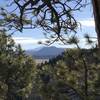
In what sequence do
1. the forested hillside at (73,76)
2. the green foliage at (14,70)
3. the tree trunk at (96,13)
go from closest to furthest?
the tree trunk at (96,13)
the forested hillside at (73,76)
the green foliage at (14,70)

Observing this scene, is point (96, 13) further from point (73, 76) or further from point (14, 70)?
point (14, 70)

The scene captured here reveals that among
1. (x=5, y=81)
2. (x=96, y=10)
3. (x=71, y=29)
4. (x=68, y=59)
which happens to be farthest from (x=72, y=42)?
(x=5, y=81)

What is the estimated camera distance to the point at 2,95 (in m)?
34.5

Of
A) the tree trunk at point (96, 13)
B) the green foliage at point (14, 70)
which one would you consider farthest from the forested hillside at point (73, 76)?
the green foliage at point (14, 70)

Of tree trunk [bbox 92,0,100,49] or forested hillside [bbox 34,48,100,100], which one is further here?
forested hillside [bbox 34,48,100,100]

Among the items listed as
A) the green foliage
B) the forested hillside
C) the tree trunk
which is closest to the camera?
the tree trunk

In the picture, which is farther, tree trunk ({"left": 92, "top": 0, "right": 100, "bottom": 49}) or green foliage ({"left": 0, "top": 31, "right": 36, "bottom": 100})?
green foliage ({"left": 0, "top": 31, "right": 36, "bottom": 100})

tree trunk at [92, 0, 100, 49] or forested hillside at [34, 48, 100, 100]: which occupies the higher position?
tree trunk at [92, 0, 100, 49]

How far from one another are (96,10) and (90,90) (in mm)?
12630

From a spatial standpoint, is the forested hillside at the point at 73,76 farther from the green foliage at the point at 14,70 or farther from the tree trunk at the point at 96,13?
the green foliage at the point at 14,70

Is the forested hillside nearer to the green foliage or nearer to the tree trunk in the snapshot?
the tree trunk

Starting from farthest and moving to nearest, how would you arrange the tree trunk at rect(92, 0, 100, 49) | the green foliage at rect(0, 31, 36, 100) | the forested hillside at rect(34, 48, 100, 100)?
the green foliage at rect(0, 31, 36, 100) < the forested hillside at rect(34, 48, 100, 100) < the tree trunk at rect(92, 0, 100, 49)

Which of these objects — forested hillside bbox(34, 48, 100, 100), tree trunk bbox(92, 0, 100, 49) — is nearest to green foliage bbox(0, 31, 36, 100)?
forested hillside bbox(34, 48, 100, 100)

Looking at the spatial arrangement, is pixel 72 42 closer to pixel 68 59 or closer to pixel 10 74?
pixel 68 59
